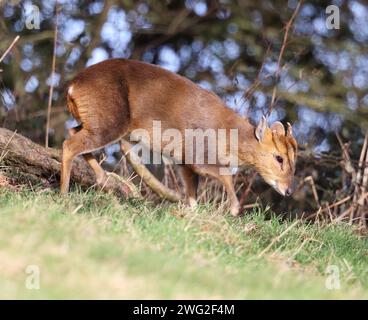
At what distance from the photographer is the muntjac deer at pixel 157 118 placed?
8430mm

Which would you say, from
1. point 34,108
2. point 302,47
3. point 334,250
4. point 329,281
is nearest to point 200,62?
point 302,47

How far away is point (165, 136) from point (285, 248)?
8.45ft

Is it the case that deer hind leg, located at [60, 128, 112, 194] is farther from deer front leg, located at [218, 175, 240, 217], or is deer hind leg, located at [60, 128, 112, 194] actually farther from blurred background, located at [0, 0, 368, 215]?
blurred background, located at [0, 0, 368, 215]

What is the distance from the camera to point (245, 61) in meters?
14.3

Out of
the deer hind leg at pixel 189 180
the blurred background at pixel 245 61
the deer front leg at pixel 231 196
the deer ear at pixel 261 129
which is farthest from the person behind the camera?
the blurred background at pixel 245 61

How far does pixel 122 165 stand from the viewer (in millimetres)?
11422

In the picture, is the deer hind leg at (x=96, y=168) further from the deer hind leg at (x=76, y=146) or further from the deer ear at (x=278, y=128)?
the deer ear at (x=278, y=128)

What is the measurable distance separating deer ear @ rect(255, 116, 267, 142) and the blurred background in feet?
10.5

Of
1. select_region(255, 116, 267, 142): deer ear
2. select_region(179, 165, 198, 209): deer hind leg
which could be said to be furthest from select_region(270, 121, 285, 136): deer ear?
select_region(179, 165, 198, 209): deer hind leg

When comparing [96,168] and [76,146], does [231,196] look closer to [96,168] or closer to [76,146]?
[96,168]

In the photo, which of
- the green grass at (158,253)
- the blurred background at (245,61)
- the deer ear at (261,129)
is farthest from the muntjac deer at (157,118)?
the blurred background at (245,61)

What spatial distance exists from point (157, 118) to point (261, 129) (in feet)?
3.96

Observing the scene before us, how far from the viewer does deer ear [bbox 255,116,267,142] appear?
9.26 metres
